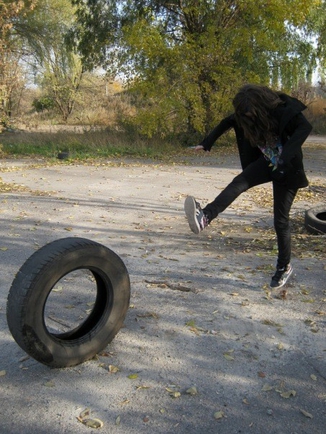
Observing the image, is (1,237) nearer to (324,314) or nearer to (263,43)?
(324,314)

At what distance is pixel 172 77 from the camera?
2189 cm

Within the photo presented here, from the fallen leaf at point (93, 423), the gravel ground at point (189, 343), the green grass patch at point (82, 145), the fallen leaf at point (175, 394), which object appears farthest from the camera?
the green grass patch at point (82, 145)

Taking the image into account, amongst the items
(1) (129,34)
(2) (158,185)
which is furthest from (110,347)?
(1) (129,34)

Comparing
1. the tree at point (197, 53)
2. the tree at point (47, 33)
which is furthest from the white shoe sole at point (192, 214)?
the tree at point (47, 33)

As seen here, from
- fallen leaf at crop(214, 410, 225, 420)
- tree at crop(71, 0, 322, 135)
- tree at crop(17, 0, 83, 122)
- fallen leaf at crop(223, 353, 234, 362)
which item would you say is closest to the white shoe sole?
fallen leaf at crop(223, 353, 234, 362)

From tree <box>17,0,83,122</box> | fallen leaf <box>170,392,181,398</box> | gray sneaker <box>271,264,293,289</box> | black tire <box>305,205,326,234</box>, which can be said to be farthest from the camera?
tree <box>17,0,83,122</box>

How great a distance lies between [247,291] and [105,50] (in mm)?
23053

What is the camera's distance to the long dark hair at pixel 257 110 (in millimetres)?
4117

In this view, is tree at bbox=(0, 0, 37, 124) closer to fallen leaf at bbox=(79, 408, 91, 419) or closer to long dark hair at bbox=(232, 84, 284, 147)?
long dark hair at bbox=(232, 84, 284, 147)

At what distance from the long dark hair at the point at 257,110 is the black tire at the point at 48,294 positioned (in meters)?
1.70

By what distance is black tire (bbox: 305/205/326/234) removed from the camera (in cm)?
694

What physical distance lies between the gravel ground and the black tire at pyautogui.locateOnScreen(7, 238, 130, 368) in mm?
141

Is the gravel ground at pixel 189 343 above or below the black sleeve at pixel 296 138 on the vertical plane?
below

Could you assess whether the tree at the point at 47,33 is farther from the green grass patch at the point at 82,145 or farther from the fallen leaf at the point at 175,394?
the fallen leaf at the point at 175,394
